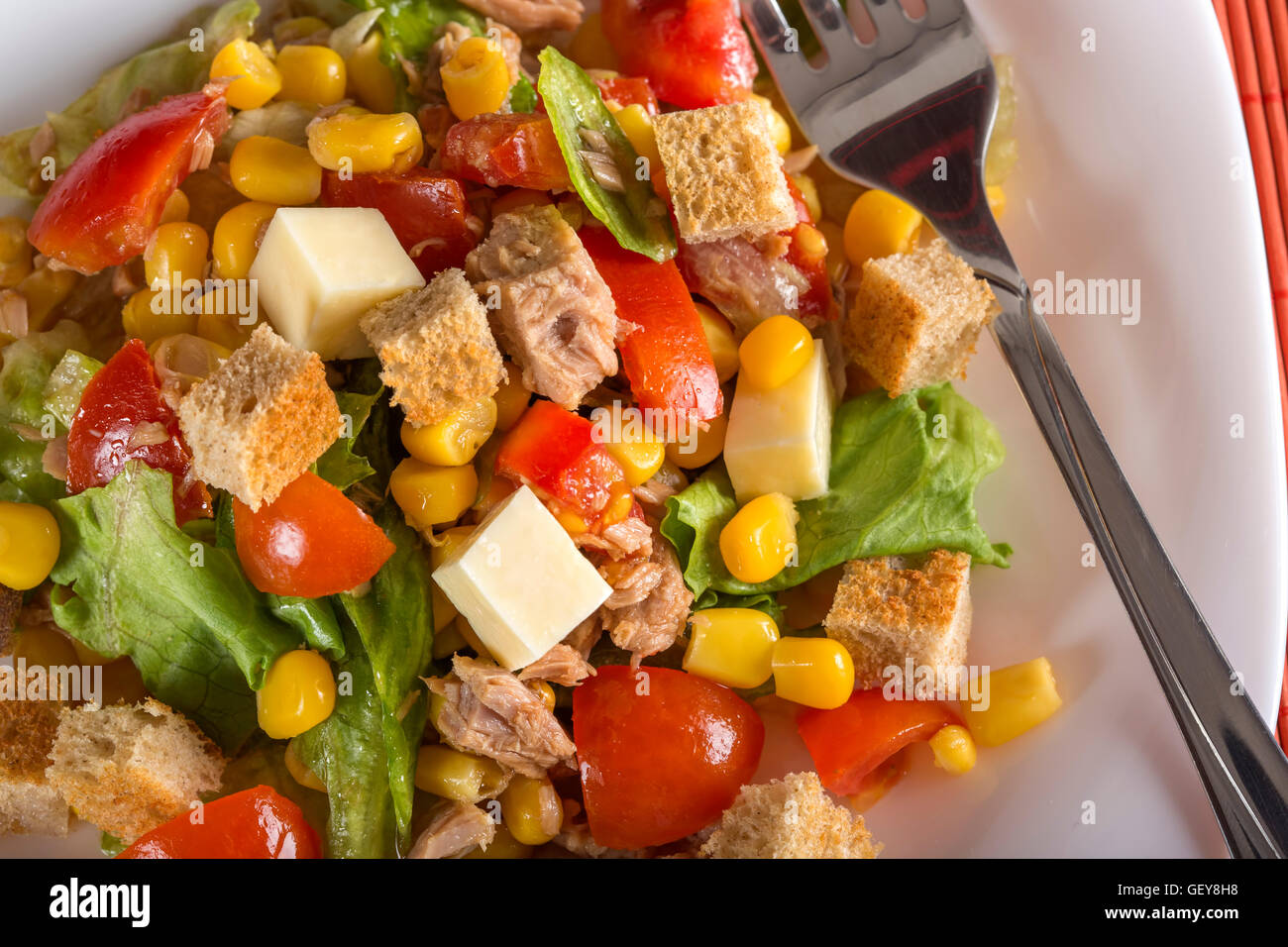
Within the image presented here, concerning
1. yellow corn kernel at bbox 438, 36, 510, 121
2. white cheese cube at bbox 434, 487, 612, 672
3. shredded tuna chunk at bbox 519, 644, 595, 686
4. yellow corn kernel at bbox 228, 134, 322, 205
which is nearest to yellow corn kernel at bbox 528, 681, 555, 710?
shredded tuna chunk at bbox 519, 644, 595, 686

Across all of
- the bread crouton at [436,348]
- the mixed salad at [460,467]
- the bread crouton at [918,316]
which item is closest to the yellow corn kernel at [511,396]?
the mixed salad at [460,467]

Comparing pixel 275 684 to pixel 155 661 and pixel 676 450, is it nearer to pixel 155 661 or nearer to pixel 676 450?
pixel 155 661

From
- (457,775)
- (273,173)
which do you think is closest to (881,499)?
(457,775)

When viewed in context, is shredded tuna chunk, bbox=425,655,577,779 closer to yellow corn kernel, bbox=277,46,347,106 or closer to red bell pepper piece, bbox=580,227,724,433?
red bell pepper piece, bbox=580,227,724,433

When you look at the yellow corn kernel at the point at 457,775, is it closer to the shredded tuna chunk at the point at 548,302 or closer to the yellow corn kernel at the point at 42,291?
the shredded tuna chunk at the point at 548,302

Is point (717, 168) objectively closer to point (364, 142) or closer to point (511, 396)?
point (511, 396)

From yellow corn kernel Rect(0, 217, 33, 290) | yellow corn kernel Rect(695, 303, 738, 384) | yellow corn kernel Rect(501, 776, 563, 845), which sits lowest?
yellow corn kernel Rect(501, 776, 563, 845)

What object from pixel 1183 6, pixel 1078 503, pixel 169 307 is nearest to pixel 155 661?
pixel 169 307
